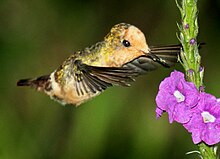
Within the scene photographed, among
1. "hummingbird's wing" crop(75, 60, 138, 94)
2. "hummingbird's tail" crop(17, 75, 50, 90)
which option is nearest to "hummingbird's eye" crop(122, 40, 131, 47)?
"hummingbird's wing" crop(75, 60, 138, 94)

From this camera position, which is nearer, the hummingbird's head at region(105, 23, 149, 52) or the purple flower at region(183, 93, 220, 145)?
the purple flower at region(183, 93, 220, 145)

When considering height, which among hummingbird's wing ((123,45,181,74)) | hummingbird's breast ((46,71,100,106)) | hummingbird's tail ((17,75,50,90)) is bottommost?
hummingbird's breast ((46,71,100,106))

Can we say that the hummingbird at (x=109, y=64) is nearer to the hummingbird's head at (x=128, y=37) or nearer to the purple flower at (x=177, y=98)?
the hummingbird's head at (x=128, y=37)

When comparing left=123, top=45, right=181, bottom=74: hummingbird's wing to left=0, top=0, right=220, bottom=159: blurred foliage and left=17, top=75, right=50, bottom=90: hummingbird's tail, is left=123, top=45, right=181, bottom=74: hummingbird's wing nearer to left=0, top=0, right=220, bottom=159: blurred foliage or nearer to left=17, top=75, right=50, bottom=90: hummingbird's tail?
left=17, top=75, right=50, bottom=90: hummingbird's tail

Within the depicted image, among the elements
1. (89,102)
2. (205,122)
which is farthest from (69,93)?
(89,102)

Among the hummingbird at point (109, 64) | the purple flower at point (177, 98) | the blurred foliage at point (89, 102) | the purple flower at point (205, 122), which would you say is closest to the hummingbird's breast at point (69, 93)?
the hummingbird at point (109, 64)
